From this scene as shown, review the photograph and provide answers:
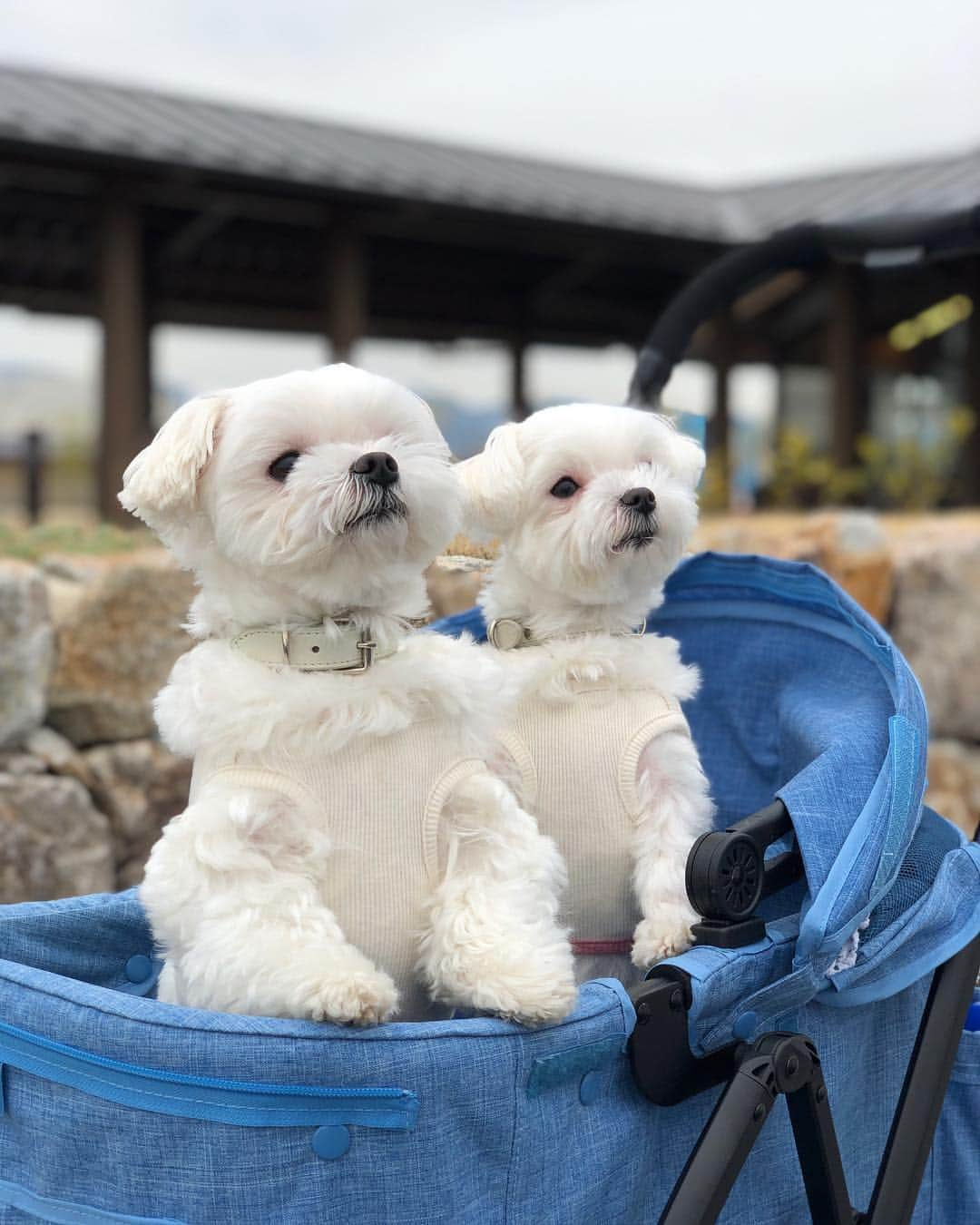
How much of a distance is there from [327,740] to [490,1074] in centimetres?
40

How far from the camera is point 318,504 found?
129cm

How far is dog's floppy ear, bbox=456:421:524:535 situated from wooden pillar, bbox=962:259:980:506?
8.56 meters

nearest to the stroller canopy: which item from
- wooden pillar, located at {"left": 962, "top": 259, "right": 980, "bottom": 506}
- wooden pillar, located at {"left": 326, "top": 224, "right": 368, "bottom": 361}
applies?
wooden pillar, located at {"left": 326, "top": 224, "right": 368, "bottom": 361}

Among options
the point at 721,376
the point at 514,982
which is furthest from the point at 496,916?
the point at 721,376

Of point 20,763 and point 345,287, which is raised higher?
point 345,287

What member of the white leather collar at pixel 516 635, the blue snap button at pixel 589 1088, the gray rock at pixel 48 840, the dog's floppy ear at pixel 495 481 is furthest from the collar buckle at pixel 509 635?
the gray rock at pixel 48 840

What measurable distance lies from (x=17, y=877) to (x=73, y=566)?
95 cm

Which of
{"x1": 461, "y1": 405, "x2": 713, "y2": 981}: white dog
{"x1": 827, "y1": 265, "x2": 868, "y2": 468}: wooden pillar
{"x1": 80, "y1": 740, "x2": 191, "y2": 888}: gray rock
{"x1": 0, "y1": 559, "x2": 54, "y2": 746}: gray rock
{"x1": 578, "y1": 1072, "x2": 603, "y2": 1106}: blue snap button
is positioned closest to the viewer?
{"x1": 578, "y1": 1072, "x2": 603, "y2": 1106}: blue snap button

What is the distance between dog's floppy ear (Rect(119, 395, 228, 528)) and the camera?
1.34 meters

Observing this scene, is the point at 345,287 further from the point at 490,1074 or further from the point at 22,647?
the point at 490,1074

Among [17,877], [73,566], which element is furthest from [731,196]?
[17,877]

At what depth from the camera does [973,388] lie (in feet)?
32.8

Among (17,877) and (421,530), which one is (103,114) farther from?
(421,530)

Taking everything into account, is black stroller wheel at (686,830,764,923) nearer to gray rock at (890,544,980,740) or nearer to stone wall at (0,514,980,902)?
stone wall at (0,514,980,902)
